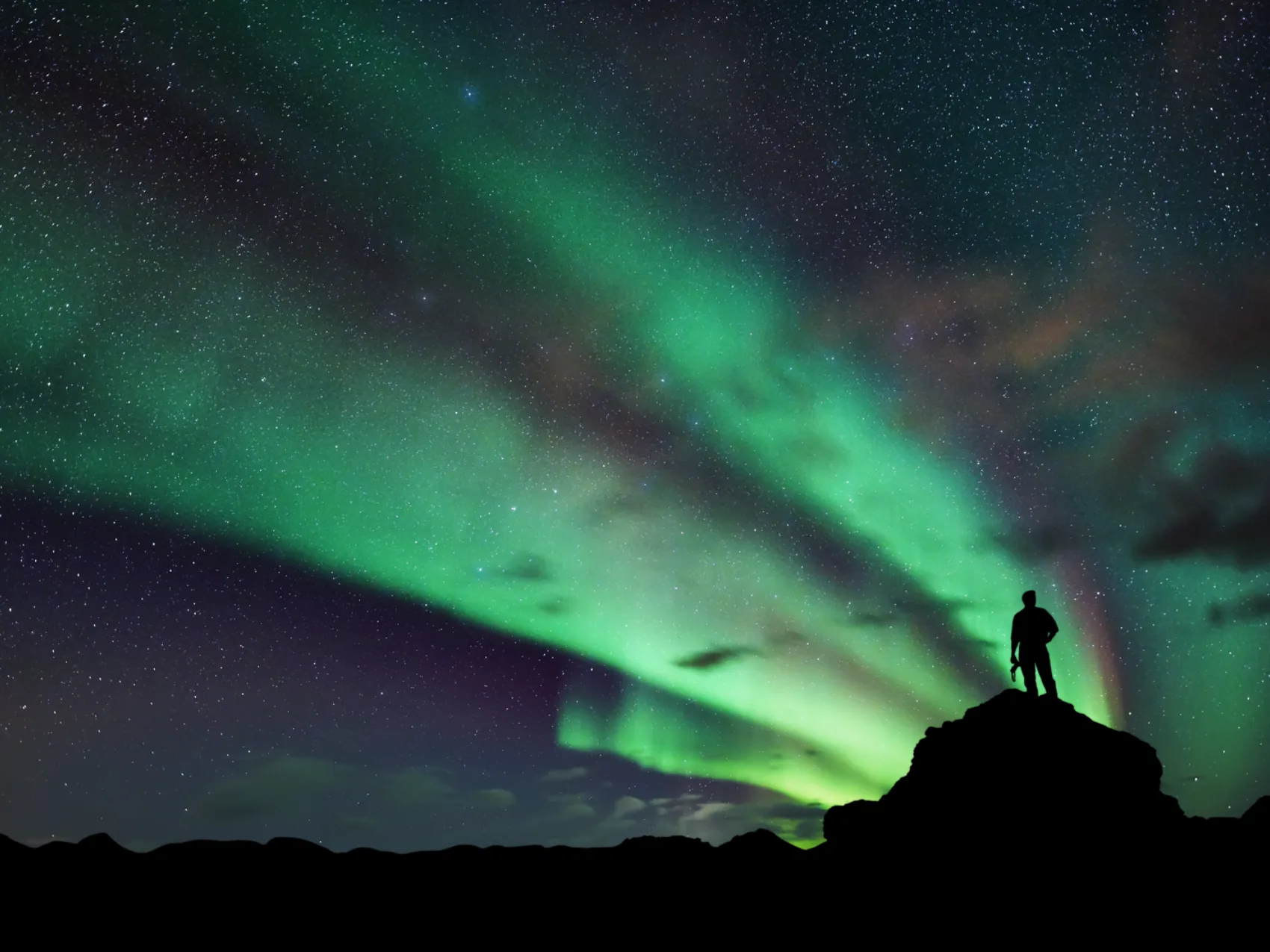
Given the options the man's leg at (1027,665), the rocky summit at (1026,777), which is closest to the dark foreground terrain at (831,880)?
the rocky summit at (1026,777)

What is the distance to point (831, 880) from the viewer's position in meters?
18.6

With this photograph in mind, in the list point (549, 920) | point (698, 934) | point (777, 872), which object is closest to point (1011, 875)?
A: point (777, 872)

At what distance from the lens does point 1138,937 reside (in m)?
15.1

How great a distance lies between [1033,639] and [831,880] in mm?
8066

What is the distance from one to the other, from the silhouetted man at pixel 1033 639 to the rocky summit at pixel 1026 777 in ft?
2.32

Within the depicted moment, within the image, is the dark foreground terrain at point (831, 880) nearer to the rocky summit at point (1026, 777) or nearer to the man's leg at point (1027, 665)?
the rocky summit at point (1026, 777)

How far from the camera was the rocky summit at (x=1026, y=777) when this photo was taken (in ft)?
56.3

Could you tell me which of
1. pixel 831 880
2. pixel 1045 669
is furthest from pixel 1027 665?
pixel 831 880

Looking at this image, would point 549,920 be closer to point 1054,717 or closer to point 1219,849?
A: point 1054,717

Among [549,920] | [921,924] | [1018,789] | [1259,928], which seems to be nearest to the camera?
[1259,928]

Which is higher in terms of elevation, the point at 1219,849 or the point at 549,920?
the point at 1219,849

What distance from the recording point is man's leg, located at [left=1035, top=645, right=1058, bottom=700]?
1844cm

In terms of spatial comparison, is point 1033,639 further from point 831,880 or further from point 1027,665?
point 831,880

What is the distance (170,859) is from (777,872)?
54.0 ft
